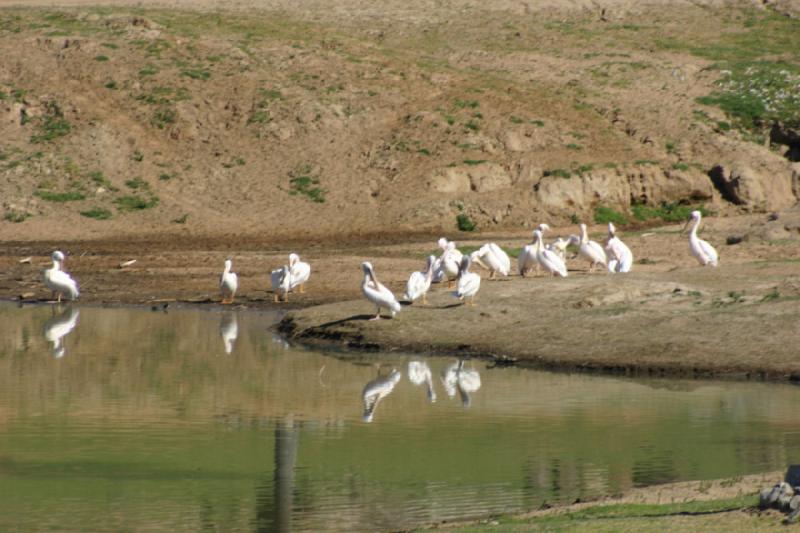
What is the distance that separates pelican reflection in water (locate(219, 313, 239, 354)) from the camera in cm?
2147

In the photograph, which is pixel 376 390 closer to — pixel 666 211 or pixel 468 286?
pixel 468 286

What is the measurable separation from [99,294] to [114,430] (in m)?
12.7

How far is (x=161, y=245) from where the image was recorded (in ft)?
113

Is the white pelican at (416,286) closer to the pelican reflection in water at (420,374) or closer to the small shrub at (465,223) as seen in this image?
the pelican reflection in water at (420,374)

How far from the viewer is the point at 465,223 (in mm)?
36594

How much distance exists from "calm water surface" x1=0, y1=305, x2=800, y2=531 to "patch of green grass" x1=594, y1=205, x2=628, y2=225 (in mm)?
17911

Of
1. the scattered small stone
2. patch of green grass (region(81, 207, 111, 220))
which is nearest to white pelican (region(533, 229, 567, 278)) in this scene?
the scattered small stone

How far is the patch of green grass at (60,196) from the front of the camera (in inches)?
1475

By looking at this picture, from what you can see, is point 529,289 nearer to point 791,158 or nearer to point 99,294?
point 99,294

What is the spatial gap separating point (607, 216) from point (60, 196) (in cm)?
1375

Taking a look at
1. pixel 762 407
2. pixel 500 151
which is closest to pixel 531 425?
pixel 762 407

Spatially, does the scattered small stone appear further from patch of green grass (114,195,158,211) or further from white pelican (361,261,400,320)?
patch of green grass (114,195,158,211)

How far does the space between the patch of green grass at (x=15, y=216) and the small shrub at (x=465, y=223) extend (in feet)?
34.3

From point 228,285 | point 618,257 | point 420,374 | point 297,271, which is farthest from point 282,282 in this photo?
point 420,374
